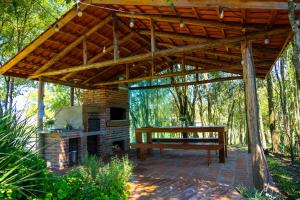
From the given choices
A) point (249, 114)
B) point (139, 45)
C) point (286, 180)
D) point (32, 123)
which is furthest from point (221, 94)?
point (32, 123)

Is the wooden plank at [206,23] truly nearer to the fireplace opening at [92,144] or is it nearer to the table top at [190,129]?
the table top at [190,129]

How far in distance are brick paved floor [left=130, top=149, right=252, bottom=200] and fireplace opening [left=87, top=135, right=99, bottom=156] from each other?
189cm

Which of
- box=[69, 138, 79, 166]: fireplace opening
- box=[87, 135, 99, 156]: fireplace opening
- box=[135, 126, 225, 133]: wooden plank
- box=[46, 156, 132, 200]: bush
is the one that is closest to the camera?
box=[46, 156, 132, 200]: bush

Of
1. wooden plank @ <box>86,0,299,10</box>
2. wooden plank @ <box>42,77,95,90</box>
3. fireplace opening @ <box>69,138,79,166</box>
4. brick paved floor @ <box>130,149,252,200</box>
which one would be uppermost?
wooden plank @ <box>86,0,299,10</box>

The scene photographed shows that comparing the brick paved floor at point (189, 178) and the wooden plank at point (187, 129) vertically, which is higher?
the wooden plank at point (187, 129)

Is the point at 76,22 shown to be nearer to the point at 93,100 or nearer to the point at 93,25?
the point at 93,25

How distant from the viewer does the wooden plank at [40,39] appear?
5535 mm

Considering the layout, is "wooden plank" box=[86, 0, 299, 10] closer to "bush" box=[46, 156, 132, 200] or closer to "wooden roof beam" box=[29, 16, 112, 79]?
"wooden roof beam" box=[29, 16, 112, 79]

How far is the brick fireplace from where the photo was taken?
662cm

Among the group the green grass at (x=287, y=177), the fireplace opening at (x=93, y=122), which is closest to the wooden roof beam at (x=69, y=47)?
the fireplace opening at (x=93, y=122)

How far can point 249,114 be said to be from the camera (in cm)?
458

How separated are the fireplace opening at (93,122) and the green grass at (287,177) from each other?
5309 mm

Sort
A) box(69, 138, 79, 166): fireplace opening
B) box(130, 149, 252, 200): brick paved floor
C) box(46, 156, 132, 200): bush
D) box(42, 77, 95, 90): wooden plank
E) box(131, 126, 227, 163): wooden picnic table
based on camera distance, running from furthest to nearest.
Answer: box(42, 77, 95, 90): wooden plank → box(69, 138, 79, 166): fireplace opening → box(131, 126, 227, 163): wooden picnic table → box(130, 149, 252, 200): brick paved floor → box(46, 156, 132, 200): bush

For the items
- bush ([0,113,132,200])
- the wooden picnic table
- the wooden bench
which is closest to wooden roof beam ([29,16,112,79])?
the wooden picnic table
